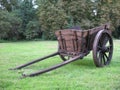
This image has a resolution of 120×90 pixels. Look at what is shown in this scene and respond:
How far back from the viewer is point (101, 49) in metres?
7.00

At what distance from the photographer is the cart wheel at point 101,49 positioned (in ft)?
21.7

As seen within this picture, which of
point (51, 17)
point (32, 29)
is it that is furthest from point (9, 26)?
point (51, 17)

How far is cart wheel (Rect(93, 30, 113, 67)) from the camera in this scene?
6.63m

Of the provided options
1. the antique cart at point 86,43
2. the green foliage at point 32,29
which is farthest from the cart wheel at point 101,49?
the green foliage at point 32,29

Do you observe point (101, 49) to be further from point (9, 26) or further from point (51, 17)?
point (51, 17)

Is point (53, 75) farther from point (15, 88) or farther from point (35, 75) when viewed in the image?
point (15, 88)

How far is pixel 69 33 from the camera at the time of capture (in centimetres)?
705

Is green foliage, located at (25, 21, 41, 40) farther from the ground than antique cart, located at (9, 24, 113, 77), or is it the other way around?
antique cart, located at (9, 24, 113, 77)

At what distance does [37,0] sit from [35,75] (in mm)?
24745

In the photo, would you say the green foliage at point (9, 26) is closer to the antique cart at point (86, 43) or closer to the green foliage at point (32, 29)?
the green foliage at point (32, 29)

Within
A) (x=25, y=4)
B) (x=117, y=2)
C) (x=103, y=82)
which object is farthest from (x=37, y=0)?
(x=103, y=82)

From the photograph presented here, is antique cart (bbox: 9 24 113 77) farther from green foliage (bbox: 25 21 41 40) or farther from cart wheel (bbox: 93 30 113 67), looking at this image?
green foliage (bbox: 25 21 41 40)

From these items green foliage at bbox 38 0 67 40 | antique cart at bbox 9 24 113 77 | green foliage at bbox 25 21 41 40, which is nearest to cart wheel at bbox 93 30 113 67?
antique cart at bbox 9 24 113 77

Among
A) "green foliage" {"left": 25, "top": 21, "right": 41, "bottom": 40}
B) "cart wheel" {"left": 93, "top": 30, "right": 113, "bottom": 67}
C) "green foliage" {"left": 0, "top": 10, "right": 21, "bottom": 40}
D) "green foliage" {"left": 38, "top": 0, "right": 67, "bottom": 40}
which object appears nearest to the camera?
"cart wheel" {"left": 93, "top": 30, "right": 113, "bottom": 67}
